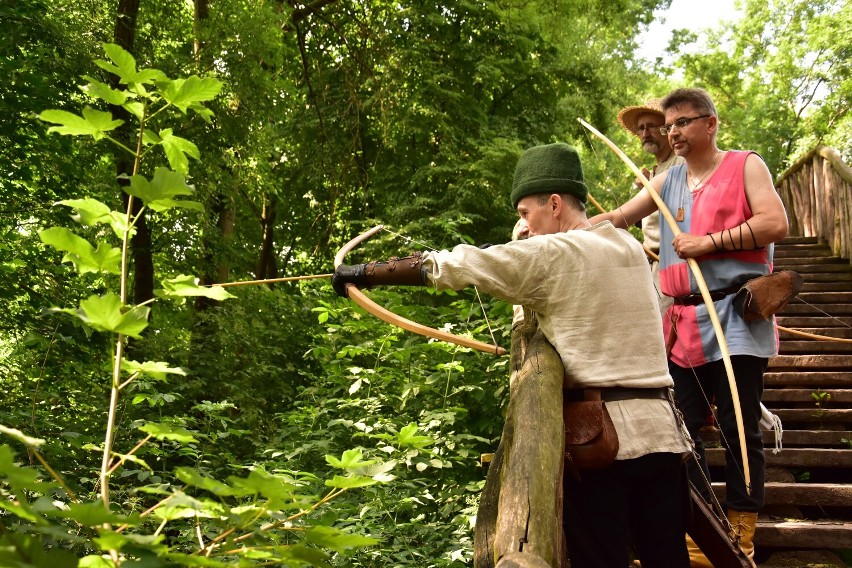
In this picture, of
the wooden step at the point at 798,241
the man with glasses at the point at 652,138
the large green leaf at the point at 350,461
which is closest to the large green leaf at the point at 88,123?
the large green leaf at the point at 350,461

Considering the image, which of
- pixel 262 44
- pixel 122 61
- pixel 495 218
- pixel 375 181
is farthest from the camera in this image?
pixel 375 181

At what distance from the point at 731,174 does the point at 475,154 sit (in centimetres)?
708

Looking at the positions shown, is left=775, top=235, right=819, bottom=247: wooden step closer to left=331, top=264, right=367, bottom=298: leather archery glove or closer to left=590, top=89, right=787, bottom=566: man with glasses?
left=590, top=89, right=787, bottom=566: man with glasses

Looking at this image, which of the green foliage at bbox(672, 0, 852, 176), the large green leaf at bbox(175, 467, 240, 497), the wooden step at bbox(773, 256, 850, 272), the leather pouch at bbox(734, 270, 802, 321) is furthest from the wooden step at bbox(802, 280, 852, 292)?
the green foliage at bbox(672, 0, 852, 176)

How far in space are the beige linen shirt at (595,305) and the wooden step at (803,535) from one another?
1.77 m

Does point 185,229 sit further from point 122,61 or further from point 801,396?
point 122,61

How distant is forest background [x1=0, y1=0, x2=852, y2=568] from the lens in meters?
1.36

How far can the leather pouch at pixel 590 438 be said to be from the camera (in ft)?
7.24

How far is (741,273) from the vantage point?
3.26 meters

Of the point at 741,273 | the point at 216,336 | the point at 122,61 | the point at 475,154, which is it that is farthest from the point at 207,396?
the point at 122,61

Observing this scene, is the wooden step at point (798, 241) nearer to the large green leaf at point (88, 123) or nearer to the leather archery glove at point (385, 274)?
the leather archery glove at point (385, 274)

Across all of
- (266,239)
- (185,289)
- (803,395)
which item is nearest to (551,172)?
(185,289)

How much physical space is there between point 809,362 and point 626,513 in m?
4.42

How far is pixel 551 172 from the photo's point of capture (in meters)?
2.45
